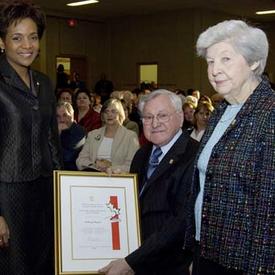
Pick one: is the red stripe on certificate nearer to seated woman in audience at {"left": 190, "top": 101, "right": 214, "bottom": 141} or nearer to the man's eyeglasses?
the man's eyeglasses

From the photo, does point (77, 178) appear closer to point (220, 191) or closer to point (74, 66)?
point (220, 191)

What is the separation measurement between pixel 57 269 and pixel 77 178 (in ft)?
1.27

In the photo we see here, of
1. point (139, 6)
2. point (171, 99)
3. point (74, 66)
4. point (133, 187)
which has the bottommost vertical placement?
point (133, 187)

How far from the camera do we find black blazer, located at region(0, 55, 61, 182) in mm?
2160

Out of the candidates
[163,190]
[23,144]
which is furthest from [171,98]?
[23,144]

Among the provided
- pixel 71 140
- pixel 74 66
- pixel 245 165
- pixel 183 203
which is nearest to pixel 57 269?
pixel 183 203

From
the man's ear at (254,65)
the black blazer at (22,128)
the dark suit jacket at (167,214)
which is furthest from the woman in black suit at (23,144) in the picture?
the man's ear at (254,65)

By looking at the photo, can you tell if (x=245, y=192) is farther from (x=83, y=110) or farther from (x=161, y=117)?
(x=83, y=110)

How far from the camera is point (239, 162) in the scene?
5.14 ft

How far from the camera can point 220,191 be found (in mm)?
1624

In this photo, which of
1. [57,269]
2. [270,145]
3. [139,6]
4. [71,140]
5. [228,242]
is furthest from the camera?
[139,6]

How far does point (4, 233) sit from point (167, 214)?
719 millimetres

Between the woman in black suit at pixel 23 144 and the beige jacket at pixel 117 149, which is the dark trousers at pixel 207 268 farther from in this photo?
the beige jacket at pixel 117 149

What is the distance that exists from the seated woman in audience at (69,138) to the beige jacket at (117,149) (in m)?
0.07
